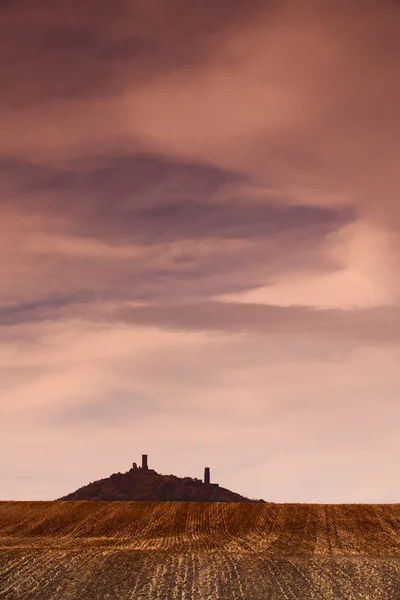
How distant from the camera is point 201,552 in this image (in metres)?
35.7

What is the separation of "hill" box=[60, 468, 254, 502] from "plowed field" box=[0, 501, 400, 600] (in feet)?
317

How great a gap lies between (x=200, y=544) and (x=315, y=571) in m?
11.4

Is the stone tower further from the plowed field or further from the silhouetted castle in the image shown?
the plowed field

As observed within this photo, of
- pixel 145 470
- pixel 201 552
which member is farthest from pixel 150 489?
pixel 201 552

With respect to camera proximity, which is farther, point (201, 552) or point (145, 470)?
point (145, 470)

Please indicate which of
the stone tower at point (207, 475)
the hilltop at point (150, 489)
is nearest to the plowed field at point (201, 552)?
the hilltop at point (150, 489)

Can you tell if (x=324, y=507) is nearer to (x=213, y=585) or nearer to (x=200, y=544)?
(x=200, y=544)

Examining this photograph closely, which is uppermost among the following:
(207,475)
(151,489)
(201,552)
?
(207,475)

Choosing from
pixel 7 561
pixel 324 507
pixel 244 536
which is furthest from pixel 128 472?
pixel 7 561

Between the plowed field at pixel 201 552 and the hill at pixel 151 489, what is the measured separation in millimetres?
96538

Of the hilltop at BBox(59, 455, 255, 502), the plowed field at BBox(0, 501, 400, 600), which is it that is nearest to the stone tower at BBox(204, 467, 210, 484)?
the hilltop at BBox(59, 455, 255, 502)

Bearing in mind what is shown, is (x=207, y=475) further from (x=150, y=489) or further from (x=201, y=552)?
(x=201, y=552)

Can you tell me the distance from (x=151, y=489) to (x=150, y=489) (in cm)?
21

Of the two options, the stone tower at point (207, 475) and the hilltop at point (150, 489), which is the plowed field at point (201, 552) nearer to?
the hilltop at point (150, 489)
